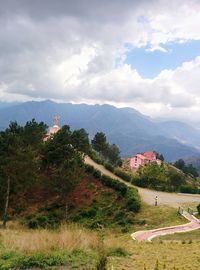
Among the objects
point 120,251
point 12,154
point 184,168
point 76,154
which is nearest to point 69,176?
point 12,154

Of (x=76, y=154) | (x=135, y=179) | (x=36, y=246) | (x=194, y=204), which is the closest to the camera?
(x=36, y=246)

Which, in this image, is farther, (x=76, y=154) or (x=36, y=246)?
(x=76, y=154)

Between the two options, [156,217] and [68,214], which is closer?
[156,217]

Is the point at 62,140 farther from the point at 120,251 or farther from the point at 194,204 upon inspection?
the point at 120,251

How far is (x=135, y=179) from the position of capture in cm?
5772

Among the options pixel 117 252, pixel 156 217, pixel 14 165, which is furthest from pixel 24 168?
pixel 117 252

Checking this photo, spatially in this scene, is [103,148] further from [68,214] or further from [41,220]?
[41,220]

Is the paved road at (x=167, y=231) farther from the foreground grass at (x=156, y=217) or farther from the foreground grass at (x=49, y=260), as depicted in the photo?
the foreground grass at (x=49, y=260)

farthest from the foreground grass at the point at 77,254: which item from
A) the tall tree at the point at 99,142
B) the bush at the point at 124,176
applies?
the tall tree at the point at 99,142

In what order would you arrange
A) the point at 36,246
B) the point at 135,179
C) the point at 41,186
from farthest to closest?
the point at 135,179, the point at 41,186, the point at 36,246

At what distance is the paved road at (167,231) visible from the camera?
24156 mm

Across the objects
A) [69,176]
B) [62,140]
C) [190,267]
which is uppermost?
[62,140]

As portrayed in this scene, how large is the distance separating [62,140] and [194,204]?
1832cm

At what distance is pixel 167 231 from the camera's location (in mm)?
Answer: 27281
